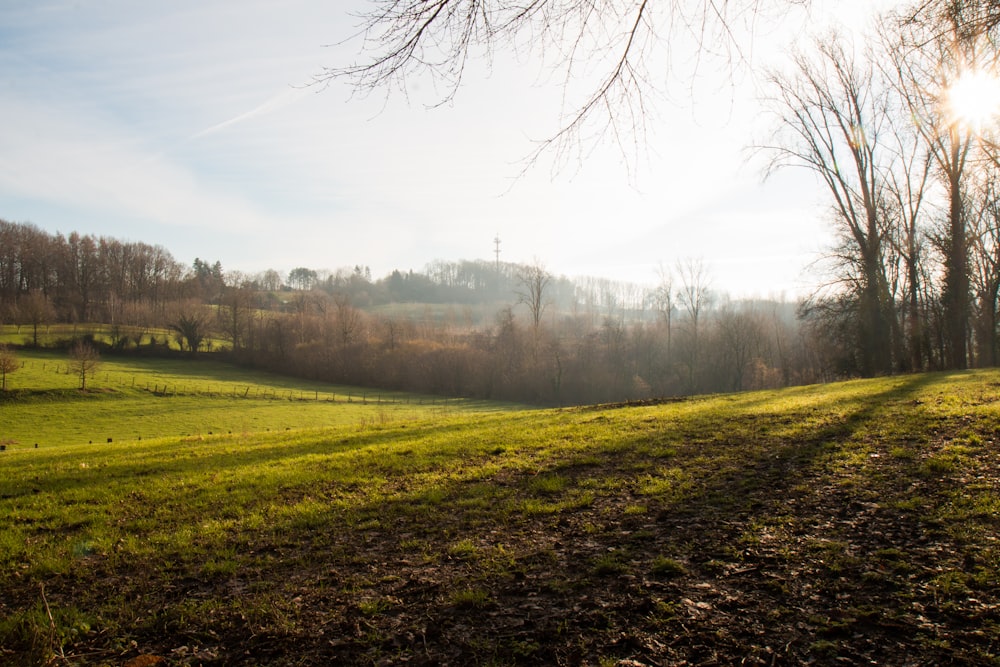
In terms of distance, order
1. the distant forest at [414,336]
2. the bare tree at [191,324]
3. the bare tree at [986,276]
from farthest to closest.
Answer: the bare tree at [191,324] → the distant forest at [414,336] → the bare tree at [986,276]

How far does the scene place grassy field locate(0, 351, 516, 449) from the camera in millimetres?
35250

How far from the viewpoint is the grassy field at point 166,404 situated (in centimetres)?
3525

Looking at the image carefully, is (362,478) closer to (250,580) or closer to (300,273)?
(250,580)

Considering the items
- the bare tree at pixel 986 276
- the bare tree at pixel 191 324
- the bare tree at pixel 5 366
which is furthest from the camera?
the bare tree at pixel 191 324

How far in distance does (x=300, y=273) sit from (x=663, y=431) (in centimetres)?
16669

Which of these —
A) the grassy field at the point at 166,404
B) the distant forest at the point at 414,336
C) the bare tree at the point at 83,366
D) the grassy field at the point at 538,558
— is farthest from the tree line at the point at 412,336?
the grassy field at the point at 538,558

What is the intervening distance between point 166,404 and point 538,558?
2057 inches

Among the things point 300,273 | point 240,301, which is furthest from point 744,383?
point 300,273

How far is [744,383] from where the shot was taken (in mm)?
Result: 65938

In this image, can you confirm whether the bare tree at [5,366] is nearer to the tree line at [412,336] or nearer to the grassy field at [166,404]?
the grassy field at [166,404]

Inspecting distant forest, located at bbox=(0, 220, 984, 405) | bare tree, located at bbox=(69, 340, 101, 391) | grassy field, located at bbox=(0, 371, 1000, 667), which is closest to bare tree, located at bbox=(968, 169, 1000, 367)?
distant forest, located at bbox=(0, 220, 984, 405)

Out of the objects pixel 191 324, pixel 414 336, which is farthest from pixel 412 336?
pixel 191 324

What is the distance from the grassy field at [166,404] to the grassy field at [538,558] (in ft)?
66.4

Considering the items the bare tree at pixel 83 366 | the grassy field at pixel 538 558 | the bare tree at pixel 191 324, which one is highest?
the bare tree at pixel 191 324
